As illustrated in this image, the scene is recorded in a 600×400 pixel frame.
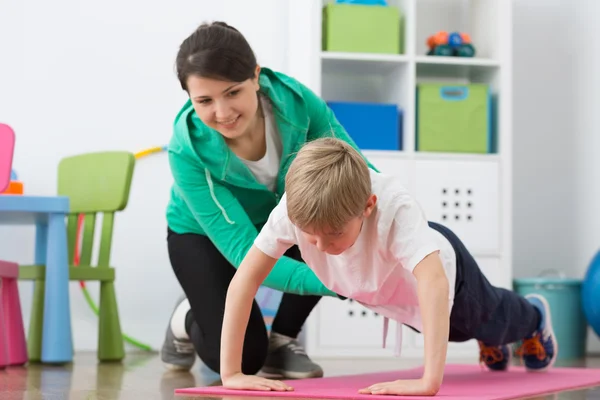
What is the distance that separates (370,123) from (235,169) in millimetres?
1346

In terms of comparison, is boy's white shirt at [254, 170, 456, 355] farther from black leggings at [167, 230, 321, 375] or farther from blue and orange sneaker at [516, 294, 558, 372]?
blue and orange sneaker at [516, 294, 558, 372]

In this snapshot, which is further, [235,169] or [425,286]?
[235,169]

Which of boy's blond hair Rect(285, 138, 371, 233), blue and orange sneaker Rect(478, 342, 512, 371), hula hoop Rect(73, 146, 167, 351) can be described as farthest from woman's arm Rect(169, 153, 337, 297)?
hula hoop Rect(73, 146, 167, 351)

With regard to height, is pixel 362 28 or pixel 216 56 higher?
pixel 362 28

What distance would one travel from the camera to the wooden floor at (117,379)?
5.31 feet

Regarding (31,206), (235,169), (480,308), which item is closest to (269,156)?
(235,169)

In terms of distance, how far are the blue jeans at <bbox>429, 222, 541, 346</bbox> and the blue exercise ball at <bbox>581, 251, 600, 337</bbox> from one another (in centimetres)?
109

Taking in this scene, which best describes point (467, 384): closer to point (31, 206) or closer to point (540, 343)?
point (540, 343)

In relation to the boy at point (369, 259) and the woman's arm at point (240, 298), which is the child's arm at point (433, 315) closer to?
the boy at point (369, 259)

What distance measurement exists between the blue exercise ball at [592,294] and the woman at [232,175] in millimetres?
1270

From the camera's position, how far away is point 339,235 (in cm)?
138

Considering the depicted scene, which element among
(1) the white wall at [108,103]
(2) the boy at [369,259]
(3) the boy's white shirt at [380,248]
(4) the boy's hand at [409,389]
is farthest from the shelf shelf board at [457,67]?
(4) the boy's hand at [409,389]

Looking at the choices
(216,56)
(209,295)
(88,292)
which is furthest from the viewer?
(88,292)

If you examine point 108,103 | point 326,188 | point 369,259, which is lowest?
point 369,259
